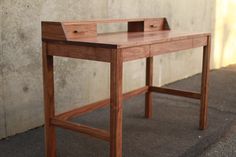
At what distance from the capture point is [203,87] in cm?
303

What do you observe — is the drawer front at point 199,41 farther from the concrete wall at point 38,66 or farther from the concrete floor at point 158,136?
the concrete wall at point 38,66

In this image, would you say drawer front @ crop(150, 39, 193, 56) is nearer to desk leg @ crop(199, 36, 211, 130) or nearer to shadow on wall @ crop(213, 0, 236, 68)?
desk leg @ crop(199, 36, 211, 130)

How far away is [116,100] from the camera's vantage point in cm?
194

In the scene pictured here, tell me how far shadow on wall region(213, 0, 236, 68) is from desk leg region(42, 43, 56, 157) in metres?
4.54

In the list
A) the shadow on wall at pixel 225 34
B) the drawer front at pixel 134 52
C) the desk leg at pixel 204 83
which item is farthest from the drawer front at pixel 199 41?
the shadow on wall at pixel 225 34

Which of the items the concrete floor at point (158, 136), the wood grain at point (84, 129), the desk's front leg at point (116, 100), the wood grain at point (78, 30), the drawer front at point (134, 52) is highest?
the wood grain at point (78, 30)

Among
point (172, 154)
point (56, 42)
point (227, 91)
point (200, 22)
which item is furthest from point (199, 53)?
point (56, 42)

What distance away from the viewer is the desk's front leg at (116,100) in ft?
6.24

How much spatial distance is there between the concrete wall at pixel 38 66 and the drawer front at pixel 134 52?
114 centimetres

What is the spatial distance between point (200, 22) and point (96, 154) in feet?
11.8

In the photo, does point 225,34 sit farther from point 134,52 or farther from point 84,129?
point 84,129

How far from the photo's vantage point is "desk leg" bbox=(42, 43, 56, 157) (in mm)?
2219

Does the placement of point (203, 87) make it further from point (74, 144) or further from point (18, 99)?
point (18, 99)

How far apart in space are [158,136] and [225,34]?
4245 millimetres
